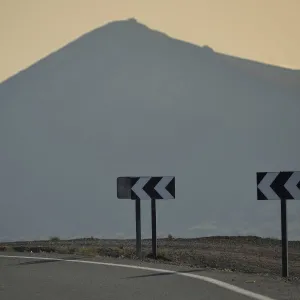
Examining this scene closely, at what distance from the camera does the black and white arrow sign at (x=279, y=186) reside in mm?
16156

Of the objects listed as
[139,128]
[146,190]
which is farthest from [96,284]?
[139,128]

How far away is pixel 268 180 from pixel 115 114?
54994 mm

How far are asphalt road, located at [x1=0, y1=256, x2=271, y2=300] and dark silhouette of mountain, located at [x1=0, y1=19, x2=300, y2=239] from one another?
4234 centimetres

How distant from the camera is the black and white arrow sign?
16.2 metres

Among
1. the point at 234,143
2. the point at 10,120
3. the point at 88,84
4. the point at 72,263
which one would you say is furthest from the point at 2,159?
the point at 72,263

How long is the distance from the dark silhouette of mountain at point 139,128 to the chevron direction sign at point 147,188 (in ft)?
129

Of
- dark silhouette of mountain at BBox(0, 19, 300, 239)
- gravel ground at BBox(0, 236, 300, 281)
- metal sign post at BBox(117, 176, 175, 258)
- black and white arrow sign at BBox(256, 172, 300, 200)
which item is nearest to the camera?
black and white arrow sign at BBox(256, 172, 300, 200)

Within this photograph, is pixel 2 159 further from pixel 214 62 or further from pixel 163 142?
pixel 214 62

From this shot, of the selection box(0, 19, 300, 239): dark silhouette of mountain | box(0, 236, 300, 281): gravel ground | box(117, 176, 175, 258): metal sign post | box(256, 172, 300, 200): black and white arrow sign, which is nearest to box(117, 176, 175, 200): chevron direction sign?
box(117, 176, 175, 258): metal sign post


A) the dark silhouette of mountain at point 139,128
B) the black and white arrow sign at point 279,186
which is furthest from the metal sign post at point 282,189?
the dark silhouette of mountain at point 139,128

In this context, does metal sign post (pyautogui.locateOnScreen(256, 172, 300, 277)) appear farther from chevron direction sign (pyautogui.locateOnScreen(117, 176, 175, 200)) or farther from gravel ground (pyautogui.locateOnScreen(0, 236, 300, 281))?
chevron direction sign (pyautogui.locateOnScreen(117, 176, 175, 200))

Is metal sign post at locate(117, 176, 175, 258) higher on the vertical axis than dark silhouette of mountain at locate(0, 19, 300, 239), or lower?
lower

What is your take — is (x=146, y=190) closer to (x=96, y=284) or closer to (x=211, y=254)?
(x=211, y=254)

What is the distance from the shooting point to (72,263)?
1670 centimetres
